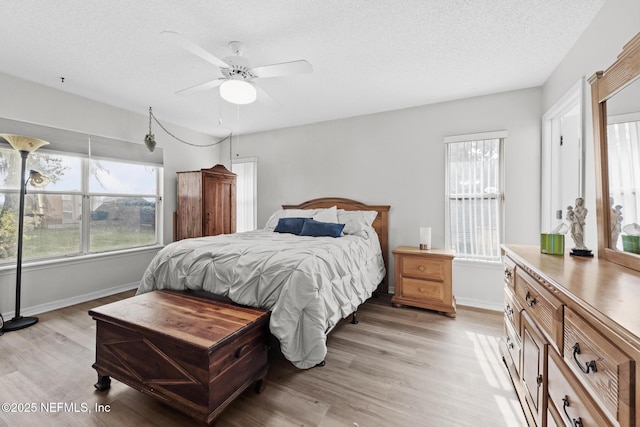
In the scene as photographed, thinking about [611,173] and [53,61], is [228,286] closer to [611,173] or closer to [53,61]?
[611,173]

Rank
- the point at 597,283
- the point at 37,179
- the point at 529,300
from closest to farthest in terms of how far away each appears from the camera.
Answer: the point at 597,283 < the point at 529,300 < the point at 37,179

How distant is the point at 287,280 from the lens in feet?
6.37

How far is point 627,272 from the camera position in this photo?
122 cm

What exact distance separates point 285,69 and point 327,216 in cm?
207

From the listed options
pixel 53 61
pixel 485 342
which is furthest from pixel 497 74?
pixel 53 61

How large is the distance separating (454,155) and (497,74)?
0.98 m

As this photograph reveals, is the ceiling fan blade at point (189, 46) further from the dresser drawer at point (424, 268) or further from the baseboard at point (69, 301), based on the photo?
the baseboard at point (69, 301)

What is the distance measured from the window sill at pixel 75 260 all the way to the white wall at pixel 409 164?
1920mm

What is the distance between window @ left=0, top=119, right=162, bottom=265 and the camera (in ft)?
9.71

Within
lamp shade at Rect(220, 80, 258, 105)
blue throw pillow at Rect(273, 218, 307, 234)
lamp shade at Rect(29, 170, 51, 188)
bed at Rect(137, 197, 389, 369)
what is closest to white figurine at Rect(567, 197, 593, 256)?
bed at Rect(137, 197, 389, 369)

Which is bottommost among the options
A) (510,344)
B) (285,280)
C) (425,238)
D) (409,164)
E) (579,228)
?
(510,344)

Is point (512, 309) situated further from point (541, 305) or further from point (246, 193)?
point (246, 193)

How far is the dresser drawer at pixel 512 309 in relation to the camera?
64.7 inches

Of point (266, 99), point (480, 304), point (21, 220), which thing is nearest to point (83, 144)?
point (21, 220)
